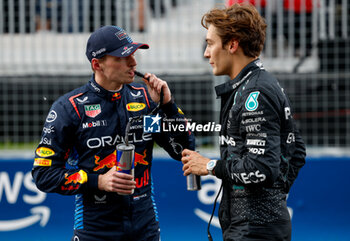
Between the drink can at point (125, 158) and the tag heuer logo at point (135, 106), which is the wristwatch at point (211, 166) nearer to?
the drink can at point (125, 158)

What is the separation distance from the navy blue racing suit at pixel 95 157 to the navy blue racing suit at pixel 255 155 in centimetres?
57

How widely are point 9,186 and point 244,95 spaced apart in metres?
3.73

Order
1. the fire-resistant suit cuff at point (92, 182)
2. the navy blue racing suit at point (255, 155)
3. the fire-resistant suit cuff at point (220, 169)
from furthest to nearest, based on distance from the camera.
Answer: the fire-resistant suit cuff at point (92, 182), the fire-resistant suit cuff at point (220, 169), the navy blue racing suit at point (255, 155)

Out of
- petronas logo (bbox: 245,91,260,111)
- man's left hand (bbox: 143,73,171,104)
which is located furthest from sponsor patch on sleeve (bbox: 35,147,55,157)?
petronas logo (bbox: 245,91,260,111)

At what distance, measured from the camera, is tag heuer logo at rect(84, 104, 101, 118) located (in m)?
3.26

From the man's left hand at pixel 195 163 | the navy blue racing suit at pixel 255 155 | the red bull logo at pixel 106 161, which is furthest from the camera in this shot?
the red bull logo at pixel 106 161

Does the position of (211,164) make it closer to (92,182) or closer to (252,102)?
(252,102)

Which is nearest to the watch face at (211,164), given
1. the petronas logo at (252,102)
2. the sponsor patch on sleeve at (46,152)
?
the petronas logo at (252,102)

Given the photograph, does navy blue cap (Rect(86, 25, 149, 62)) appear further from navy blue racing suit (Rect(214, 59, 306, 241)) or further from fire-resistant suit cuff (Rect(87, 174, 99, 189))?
fire-resistant suit cuff (Rect(87, 174, 99, 189))

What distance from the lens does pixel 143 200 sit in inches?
134

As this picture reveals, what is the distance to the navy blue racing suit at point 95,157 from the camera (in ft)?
10.5

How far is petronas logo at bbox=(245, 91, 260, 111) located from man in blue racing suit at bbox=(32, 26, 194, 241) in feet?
2.35

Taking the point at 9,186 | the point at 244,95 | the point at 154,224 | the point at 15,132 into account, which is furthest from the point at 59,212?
the point at 244,95

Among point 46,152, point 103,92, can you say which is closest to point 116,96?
point 103,92
